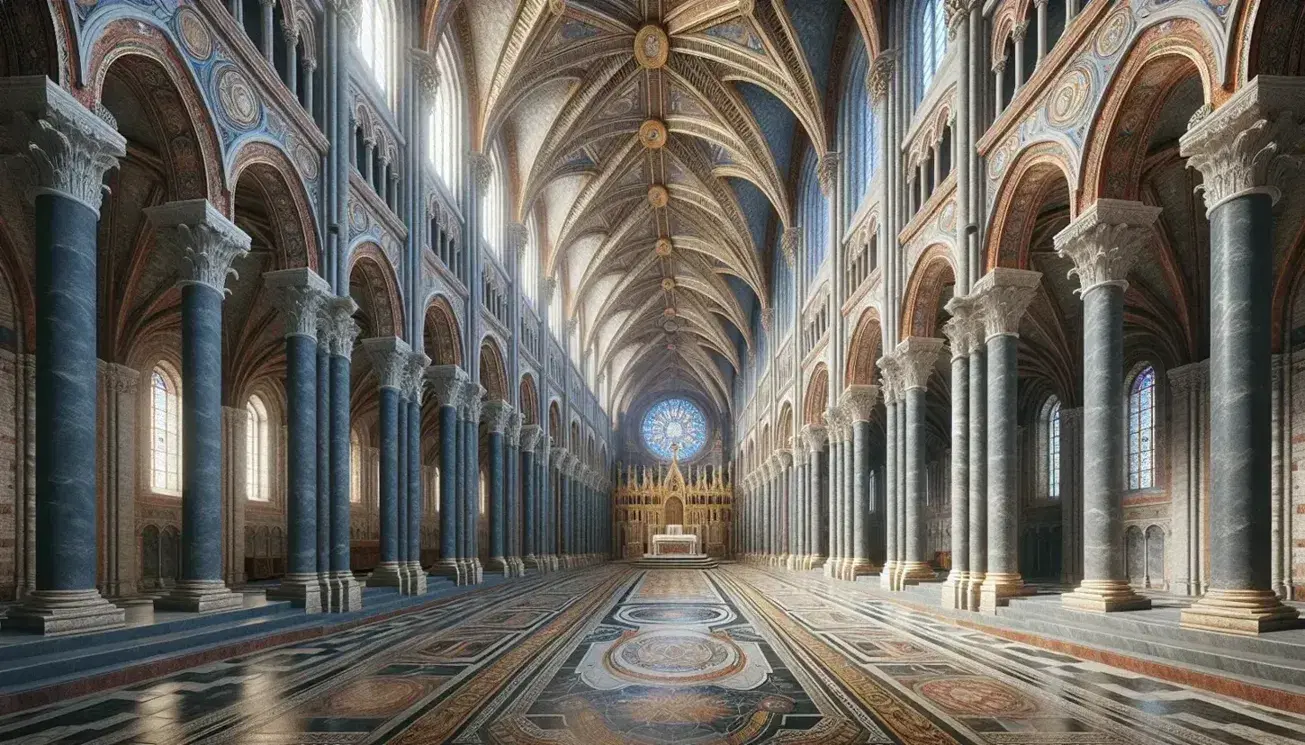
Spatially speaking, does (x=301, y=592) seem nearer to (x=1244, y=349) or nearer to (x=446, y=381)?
(x=446, y=381)

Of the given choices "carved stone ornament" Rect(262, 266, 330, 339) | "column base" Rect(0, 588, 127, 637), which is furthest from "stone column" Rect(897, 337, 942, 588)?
"column base" Rect(0, 588, 127, 637)

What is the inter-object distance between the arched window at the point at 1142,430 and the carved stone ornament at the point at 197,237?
70.3 ft

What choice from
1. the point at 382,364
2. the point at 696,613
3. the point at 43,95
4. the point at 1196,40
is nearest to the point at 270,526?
the point at 382,364

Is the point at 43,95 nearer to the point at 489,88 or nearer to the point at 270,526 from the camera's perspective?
the point at 489,88

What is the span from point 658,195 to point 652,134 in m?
5.32

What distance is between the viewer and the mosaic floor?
19.1ft

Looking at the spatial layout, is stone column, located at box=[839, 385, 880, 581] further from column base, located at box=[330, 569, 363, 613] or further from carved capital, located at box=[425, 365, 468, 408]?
column base, located at box=[330, 569, 363, 613]

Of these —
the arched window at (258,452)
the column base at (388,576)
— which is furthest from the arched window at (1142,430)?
the arched window at (258,452)

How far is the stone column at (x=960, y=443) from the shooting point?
45.0 feet

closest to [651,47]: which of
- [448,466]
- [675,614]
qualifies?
[448,466]

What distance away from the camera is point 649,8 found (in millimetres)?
25562

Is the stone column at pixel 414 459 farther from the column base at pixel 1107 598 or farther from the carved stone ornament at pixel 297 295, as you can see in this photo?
the column base at pixel 1107 598

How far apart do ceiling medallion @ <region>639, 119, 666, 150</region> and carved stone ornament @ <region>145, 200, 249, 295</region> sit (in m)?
22.9

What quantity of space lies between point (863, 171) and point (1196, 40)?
1510cm
